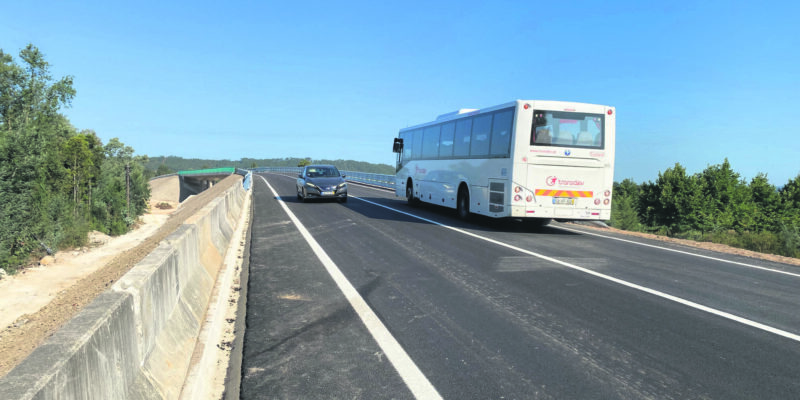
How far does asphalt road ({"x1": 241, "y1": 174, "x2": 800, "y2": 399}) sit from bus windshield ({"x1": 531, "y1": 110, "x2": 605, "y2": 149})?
12.5 ft

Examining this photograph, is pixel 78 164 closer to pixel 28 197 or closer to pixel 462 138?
pixel 28 197

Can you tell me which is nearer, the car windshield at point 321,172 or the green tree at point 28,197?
the green tree at point 28,197

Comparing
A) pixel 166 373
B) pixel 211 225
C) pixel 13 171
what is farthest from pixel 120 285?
pixel 13 171

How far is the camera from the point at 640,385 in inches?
148

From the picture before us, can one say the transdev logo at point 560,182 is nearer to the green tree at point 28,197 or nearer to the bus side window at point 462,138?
the bus side window at point 462,138

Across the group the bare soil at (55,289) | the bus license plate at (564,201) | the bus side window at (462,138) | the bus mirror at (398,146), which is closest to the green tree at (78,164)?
the bare soil at (55,289)

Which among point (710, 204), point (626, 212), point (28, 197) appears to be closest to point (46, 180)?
point (28, 197)

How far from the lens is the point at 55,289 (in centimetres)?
1457

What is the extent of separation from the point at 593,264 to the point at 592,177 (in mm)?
4954

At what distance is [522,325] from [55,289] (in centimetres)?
1483

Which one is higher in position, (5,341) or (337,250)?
(337,250)

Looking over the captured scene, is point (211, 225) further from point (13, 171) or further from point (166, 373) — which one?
point (13, 171)

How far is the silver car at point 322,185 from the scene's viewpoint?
22.0m

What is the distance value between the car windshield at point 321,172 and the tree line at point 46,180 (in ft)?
37.1
